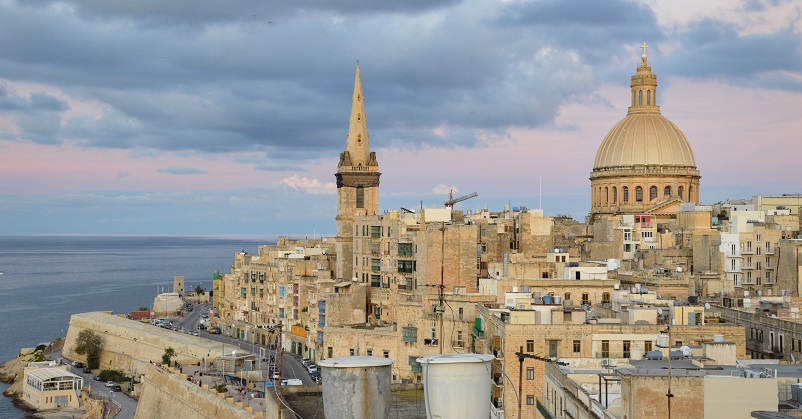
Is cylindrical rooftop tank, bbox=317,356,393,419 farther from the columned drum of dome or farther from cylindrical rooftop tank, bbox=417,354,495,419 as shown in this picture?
the columned drum of dome

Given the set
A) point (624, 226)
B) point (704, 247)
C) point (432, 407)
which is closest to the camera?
point (432, 407)

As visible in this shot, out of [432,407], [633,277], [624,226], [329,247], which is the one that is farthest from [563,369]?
[329,247]

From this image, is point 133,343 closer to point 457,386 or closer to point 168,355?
point 168,355

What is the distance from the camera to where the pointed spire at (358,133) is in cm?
7438

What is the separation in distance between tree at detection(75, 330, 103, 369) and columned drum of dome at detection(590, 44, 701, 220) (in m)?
39.1

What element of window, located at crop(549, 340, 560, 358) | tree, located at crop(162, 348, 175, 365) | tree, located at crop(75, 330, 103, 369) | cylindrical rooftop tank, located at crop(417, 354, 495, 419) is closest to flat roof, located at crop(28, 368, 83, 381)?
tree, located at crop(162, 348, 175, 365)

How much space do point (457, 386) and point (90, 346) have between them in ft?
239

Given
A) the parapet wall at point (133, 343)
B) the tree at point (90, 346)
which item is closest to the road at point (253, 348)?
the parapet wall at point (133, 343)

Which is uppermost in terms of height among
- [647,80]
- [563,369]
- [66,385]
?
[647,80]

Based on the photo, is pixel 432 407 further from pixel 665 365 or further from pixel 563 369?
pixel 563 369

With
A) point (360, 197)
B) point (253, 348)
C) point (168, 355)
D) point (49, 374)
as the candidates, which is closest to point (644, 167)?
point (360, 197)

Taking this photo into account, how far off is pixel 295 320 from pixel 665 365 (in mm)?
53621

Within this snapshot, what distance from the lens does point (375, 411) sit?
885 inches

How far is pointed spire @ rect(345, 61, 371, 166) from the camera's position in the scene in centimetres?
7438
